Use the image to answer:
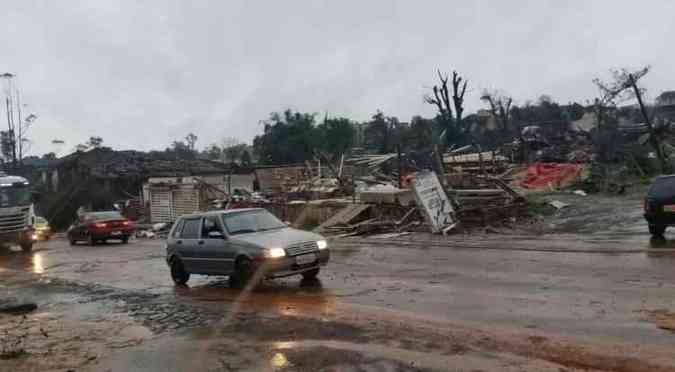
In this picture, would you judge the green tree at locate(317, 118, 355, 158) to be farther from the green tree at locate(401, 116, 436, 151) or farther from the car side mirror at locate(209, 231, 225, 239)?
the car side mirror at locate(209, 231, 225, 239)

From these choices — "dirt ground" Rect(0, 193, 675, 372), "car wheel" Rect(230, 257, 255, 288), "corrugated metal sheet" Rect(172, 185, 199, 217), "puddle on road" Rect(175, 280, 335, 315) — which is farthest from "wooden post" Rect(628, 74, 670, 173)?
"car wheel" Rect(230, 257, 255, 288)

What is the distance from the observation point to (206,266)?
46.4 feet

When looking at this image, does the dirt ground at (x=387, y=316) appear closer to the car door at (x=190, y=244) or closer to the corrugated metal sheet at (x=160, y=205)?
the car door at (x=190, y=244)

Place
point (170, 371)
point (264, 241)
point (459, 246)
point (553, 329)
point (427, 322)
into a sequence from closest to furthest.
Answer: point (170, 371) < point (553, 329) < point (427, 322) < point (264, 241) < point (459, 246)

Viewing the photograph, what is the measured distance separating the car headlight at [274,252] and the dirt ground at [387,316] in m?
0.71

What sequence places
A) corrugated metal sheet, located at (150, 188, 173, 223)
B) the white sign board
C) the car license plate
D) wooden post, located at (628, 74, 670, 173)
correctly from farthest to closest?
corrugated metal sheet, located at (150, 188, 173, 223), wooden post, located at (628, 74, 670, 173), the white sign board, the car license plate

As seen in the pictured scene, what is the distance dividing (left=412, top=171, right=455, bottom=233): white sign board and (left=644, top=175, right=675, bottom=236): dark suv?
714 centimetres

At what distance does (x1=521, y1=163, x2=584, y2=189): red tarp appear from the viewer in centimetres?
3466

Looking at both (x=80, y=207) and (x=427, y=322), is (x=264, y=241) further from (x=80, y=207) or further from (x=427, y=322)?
(x=80, y=207)

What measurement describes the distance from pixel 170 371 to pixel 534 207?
21003mm

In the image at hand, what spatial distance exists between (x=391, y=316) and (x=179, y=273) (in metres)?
6.99

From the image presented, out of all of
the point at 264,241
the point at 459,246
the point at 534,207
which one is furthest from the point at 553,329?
the point at 534,207

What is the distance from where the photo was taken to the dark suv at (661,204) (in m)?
17.2

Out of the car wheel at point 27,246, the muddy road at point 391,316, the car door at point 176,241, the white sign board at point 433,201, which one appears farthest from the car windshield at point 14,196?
the white sign board at point 433,201
